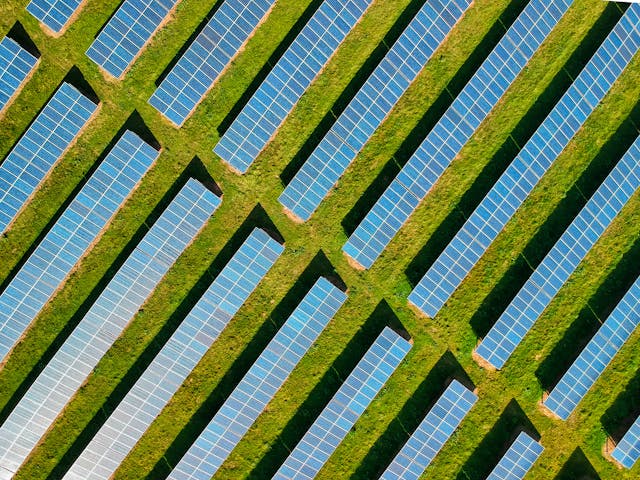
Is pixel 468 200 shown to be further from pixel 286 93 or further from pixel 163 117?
pixel 163 117

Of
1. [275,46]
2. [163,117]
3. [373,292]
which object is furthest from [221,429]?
[275,46]

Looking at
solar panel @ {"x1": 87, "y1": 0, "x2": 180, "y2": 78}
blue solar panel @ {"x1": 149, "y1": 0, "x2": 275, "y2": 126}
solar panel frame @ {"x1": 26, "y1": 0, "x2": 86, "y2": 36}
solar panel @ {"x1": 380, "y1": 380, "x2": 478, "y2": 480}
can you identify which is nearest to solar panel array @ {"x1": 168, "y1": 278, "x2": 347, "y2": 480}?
solar panel @ {"x1": 380, "y1": 380, "x2": 478, "y2": 480}

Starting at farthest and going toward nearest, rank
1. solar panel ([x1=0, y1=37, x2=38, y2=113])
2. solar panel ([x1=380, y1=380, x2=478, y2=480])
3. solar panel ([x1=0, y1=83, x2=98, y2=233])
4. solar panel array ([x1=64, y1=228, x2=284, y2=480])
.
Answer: solar panel ([x1=380, y1=380, x2=478, y2=480]), solar panel array ([x1=64, y1=228, x2=284, y2=480]), solar panel ([x1=0, y1=83, x2=98, y2=233]), solar panel ([x1=0, y1=37, x2=38, y2=113])

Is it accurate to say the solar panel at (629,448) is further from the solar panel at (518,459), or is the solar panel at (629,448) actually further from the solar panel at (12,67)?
the solar panel at (12,67)

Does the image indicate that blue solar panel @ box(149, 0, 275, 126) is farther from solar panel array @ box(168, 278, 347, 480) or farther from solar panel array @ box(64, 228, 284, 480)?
solar panel array @ box(168, 278, 347, 480)

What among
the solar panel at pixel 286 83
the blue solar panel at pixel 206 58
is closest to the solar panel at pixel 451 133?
the solar panel at pixel 286 83

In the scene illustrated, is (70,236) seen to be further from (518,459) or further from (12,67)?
(518,459)

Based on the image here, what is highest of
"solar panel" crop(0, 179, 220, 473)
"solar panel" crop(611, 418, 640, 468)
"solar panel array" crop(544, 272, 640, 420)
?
"solar panel array" crop(544, 272, 640, 420)
